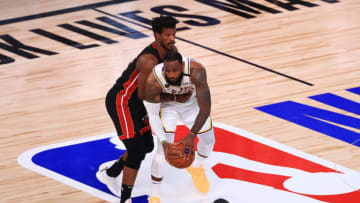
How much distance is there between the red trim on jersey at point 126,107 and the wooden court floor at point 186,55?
2.68 feet

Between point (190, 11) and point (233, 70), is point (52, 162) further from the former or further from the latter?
point (190, 11)

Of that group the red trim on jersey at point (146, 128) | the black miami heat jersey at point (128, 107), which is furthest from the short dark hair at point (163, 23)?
the red trim on jersey at point (146, 128)

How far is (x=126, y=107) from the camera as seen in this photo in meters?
5.18

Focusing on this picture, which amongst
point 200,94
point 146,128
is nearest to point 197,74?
point 200,94

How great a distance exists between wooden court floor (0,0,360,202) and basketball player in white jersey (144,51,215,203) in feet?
3.23

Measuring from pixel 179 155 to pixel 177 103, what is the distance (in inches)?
21.2

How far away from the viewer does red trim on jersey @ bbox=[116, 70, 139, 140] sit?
5.07 m

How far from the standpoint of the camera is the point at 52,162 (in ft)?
20.1

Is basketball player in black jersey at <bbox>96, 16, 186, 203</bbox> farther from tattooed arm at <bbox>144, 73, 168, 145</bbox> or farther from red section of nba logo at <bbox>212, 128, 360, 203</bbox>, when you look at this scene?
red section of nba logo at <bbox>212, 128, 360, 203</bbox>

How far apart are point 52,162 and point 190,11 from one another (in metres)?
4.98

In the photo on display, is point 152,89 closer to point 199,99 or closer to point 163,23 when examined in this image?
point 199,99

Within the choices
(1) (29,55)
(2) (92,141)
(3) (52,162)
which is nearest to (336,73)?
(2) (92,141)

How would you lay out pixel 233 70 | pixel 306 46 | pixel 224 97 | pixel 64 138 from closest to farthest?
pixel 64 138 < pixel 224 97 < pixel 233 70 < pixel 306 46

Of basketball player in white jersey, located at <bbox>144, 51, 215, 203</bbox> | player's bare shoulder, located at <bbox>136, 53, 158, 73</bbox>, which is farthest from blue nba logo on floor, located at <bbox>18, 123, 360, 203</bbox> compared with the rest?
player's bare shoulder, located at <bbox>136, 53, 158, 73</bbox>
